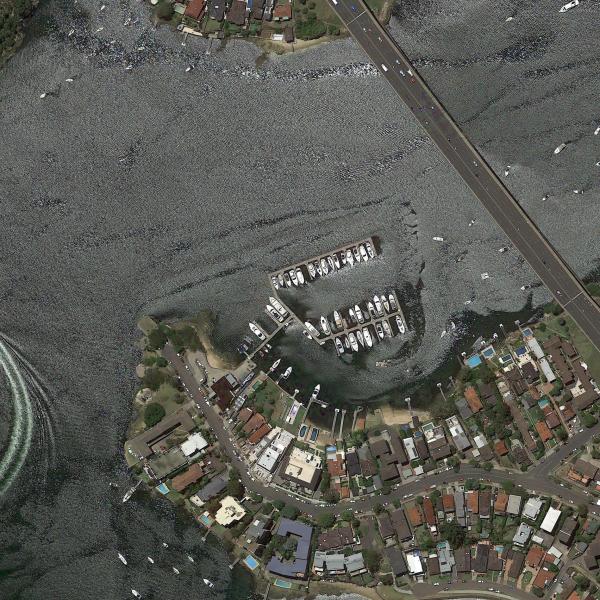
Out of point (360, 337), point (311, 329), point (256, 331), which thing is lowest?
point (360, 337)

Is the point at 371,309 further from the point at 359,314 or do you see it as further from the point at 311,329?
the point at 311,329

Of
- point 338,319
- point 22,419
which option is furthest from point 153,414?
point 338,319

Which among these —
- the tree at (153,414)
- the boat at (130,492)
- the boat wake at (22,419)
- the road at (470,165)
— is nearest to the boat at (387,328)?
the road at (470,165)

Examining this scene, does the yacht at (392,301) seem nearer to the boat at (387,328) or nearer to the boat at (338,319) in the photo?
the boat at (387,328)

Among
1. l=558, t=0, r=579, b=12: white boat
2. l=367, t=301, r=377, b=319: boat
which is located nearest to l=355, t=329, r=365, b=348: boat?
l=367, t=301, r=377, b=319: boat

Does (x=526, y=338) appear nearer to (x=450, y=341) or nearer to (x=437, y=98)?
(x=450, y=341)

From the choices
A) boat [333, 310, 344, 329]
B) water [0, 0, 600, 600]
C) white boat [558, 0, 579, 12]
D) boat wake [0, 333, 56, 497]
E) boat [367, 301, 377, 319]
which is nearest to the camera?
boat [333, 310, 344, 329]

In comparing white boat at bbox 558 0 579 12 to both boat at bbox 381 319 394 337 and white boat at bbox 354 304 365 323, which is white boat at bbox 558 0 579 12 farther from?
white boat at bbox 354 304 365 323
